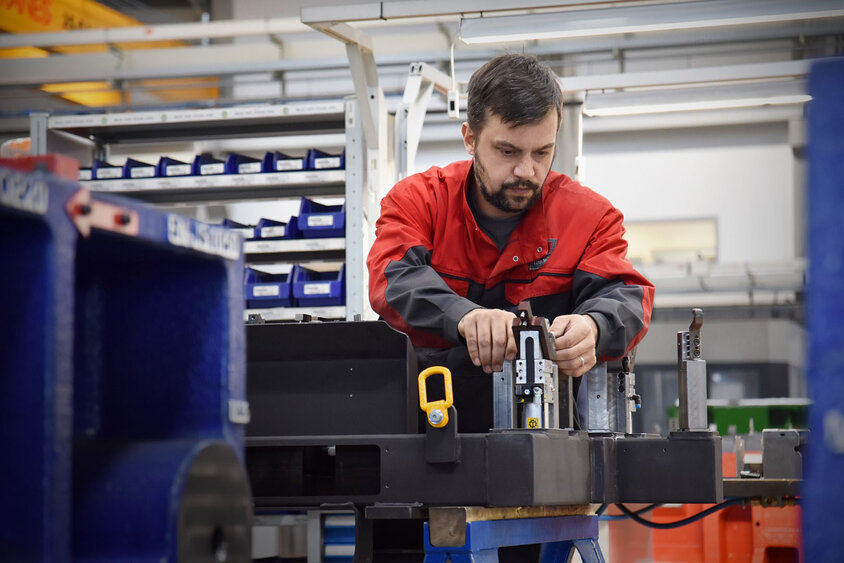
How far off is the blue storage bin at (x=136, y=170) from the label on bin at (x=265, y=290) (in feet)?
2.57

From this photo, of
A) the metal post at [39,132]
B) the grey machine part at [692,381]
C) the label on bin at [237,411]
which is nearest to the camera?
the label on bin at [237,411]

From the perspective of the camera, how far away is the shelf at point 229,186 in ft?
15.6

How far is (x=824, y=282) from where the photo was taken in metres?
0.77

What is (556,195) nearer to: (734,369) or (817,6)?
(817,6)

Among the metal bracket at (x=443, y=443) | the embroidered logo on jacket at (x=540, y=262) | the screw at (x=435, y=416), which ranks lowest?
the metal bracket at (x=443, y=443)

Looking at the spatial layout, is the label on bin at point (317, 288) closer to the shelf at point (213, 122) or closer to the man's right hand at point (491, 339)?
the shelf at point (213, 122)

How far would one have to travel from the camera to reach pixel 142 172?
498 centimetres

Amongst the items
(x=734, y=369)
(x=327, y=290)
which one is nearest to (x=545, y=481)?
(x=327, y=290)

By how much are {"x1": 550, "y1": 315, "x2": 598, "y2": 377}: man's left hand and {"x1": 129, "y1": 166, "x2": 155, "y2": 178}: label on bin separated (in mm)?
3661

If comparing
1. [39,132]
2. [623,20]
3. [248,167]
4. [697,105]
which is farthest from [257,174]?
[697,105]

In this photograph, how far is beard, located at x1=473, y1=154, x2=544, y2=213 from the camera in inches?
76.5

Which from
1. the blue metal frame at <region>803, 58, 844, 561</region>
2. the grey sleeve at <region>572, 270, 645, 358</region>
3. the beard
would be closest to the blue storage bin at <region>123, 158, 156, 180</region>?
the beard

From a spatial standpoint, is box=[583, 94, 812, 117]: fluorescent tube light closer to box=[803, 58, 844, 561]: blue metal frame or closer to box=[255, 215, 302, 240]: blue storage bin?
box=[255, 215, 302, 240]: blue storage bin

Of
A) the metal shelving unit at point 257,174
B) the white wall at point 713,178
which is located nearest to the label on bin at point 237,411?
the metal shelving unit at point 257,174
